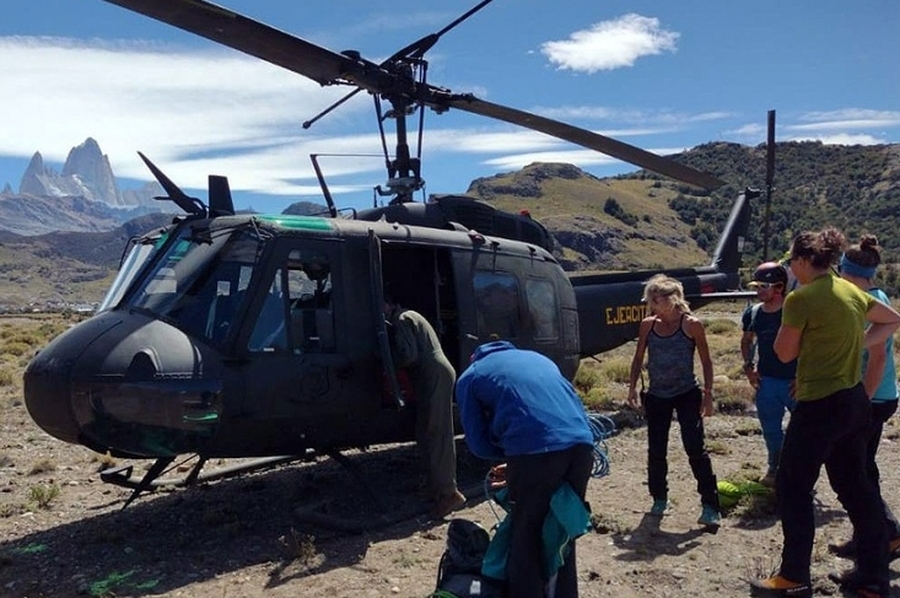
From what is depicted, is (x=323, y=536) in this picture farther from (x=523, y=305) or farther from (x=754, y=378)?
(x=754, y=378)

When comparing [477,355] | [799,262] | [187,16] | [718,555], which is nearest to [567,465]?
[477,355]

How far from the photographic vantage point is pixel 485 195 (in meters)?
107

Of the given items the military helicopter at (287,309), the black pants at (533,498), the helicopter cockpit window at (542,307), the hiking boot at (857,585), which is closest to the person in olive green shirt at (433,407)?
the military helicopter at (287,309)

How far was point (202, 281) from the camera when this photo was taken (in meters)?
6.25

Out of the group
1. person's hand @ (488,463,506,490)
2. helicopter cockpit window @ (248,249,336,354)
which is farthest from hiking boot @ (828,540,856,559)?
helicopter cockpit window @ (248,249,336,354)

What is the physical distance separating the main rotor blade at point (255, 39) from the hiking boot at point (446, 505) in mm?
3833

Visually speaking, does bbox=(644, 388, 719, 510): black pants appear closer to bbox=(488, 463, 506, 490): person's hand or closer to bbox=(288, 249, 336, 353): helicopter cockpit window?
bbox=(488, 463, 506, 490): person's hand

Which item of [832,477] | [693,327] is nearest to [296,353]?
[693,327]

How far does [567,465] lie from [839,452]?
1.91 metres

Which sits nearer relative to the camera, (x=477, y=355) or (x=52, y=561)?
(x=477, y=355)

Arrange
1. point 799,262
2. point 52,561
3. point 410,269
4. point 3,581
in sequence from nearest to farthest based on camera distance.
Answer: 1. point 799,262
2. point 3,581
3. point 52,561
4. point 410,269

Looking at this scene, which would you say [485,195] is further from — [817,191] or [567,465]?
[567,465]

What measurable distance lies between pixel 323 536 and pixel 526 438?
3145mm

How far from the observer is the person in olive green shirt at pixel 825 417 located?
181 inches
